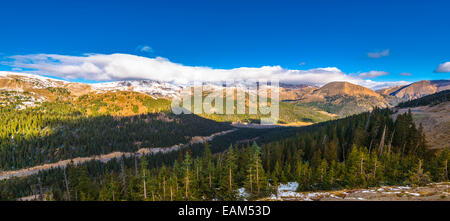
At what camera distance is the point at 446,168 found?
3484 cm

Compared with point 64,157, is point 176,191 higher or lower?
higher

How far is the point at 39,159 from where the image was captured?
493 ft

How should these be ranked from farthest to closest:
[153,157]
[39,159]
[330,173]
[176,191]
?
[39,159]
[153,157]
[330,173]
[176,191]

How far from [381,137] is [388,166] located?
2522 cm

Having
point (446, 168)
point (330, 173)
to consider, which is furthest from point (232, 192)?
point (446, 168)
